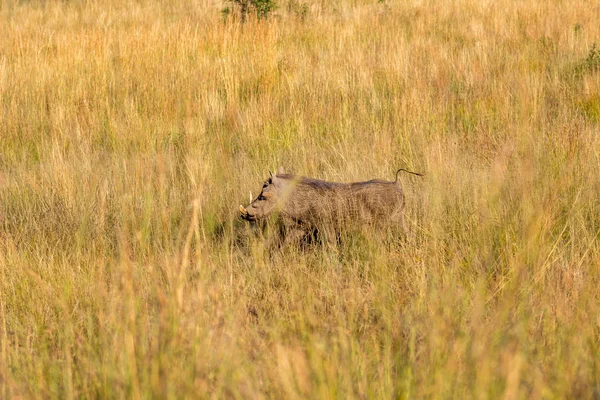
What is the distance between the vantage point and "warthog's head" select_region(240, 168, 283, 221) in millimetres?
3916

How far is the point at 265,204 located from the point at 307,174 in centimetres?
145

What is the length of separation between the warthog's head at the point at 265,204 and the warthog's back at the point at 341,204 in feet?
0.36

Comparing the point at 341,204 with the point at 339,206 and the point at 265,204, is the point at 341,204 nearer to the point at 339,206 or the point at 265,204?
the point at 339,206

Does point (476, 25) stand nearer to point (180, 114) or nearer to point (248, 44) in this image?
point (248, 44)

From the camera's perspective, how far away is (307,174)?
5359 mm

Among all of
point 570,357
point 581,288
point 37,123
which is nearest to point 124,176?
point 37,123

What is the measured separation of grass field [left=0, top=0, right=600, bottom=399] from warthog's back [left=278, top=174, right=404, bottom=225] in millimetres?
205

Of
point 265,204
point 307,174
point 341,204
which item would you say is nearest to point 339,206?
point 341,204

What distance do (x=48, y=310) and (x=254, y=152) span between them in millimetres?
2934

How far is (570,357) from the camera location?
2.49m

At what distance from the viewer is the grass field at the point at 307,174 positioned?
8.04 ft

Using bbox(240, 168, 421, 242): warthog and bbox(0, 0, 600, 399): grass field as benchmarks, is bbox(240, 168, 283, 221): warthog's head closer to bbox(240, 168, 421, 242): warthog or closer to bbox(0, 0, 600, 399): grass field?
bbox(240, 168, 421, 242): warthog

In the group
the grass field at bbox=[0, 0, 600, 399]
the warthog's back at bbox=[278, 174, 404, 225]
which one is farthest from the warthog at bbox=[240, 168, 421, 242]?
the grass field at bbox=[0, 0, 600, 399]

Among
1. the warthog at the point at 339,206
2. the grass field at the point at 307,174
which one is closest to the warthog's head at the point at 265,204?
the warthog at the point at 339,206
